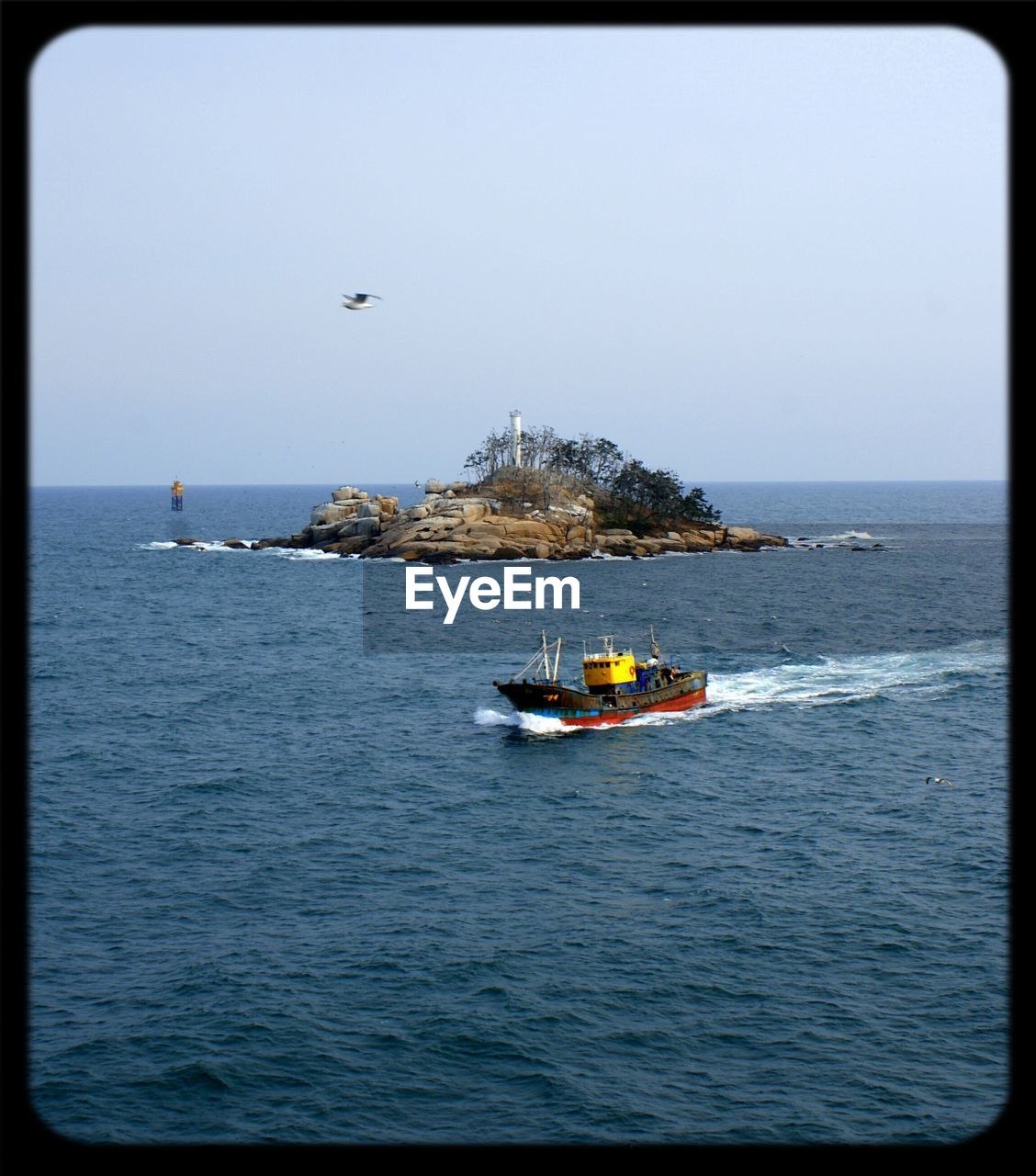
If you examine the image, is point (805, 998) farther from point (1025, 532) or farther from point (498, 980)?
point (1025, 532)

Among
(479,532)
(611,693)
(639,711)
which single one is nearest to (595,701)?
(611,693)

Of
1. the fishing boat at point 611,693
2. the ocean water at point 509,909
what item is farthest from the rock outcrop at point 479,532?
the fishing boat at point 611,693

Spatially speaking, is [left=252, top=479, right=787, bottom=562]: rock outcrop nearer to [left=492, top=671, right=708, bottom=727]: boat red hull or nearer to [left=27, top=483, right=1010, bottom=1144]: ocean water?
[left=27, top=483, right=1010, bottom=1144]: ocean water

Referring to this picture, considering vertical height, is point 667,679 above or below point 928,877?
above

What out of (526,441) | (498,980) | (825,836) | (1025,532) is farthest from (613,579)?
(1025,532)

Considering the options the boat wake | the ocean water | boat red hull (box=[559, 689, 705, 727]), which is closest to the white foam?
the boat wake

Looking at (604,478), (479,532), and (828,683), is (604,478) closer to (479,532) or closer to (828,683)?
(479,532)
